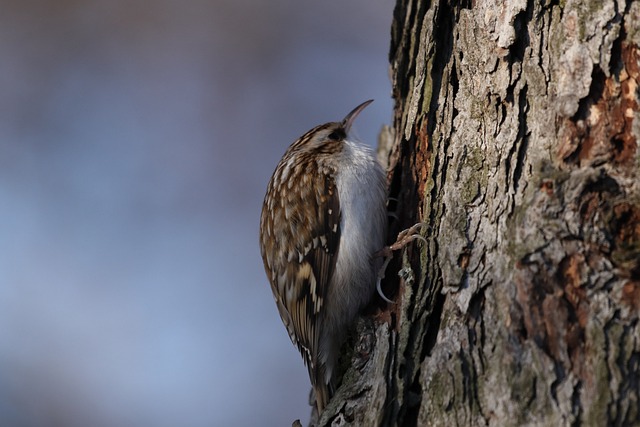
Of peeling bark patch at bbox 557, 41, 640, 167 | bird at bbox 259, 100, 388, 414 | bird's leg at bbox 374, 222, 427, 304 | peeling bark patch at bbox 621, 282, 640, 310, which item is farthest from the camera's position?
bird at bbox 259, 100, 388, 414

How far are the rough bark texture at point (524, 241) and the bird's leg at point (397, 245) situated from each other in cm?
5

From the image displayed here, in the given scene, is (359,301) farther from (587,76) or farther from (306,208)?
(587,76)

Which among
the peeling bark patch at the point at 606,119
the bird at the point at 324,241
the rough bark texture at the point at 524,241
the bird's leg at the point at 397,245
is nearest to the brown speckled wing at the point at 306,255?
the bird at the point at 324,241

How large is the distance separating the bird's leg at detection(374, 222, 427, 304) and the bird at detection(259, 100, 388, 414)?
28 millimetres

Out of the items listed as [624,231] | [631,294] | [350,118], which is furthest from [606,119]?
[350,118]

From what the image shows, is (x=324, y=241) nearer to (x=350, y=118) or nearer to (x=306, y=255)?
(x=306, y=255)

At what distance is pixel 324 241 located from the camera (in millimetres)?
2812

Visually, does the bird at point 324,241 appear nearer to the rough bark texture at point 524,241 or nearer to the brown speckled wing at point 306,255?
the brown speckled wing at point 306,255

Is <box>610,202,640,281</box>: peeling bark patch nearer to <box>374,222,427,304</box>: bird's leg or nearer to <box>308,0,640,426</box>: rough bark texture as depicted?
<box>308,0,640,426</box>: rough bark texture

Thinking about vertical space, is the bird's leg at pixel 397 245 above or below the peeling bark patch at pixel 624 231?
above

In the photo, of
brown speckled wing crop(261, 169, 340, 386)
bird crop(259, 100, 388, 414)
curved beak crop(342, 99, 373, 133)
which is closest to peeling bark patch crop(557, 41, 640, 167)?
bird crop(259, 100, 388, 414)

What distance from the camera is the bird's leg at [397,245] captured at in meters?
2.30

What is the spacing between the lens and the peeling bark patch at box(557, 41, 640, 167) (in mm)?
1790

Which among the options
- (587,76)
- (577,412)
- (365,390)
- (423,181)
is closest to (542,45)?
(587,76)
